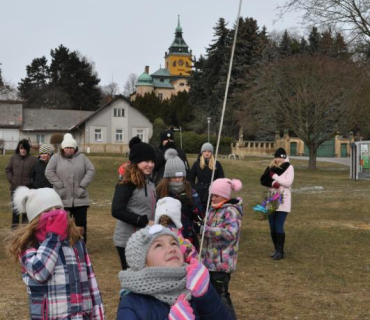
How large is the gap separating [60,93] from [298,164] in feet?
162

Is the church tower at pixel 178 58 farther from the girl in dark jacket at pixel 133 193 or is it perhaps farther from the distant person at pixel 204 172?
the girl in dark jacket at pixel 133 193

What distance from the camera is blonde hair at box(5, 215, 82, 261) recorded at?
3275mm

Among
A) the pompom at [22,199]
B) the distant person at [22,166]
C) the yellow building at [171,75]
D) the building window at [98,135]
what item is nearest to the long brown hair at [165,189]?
the pompom at [22,199]

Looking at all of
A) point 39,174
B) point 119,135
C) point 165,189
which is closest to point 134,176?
point 165,189

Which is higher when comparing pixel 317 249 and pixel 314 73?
pixel 314 73

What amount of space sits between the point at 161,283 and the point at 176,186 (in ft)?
10.2

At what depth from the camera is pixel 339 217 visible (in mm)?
14258

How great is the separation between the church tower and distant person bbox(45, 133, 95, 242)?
129081 mm

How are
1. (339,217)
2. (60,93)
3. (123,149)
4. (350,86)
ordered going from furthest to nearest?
(60,93) → (123,149) → (350,86) → (339,217)

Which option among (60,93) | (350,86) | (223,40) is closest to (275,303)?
(350,86)

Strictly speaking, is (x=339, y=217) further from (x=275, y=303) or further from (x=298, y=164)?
(x=298, y=164)

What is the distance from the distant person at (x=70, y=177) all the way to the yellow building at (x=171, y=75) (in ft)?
356

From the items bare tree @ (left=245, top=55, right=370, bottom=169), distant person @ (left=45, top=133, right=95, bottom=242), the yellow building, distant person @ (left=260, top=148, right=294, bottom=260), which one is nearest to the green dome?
the yellow building

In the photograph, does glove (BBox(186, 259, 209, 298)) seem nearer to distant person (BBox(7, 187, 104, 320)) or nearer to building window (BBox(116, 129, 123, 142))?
distant person (BBox(7, 187, 104, 320))
